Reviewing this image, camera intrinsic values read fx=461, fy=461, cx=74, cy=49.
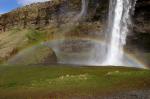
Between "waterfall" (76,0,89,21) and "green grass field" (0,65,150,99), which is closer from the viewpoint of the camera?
"green grass field" (0,65,150,99)

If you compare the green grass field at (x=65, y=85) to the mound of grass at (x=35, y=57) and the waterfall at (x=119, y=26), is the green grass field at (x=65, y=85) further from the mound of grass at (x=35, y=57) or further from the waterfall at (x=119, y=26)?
the waterfall at (x=119, y=26)

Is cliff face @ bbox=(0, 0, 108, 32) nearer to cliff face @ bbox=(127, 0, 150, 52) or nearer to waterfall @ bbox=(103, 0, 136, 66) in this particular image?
waterfall @ bbox=(103, 0, 136, 66)

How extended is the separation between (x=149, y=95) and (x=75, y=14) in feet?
285

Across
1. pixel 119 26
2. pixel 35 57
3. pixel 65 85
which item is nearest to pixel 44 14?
pixel 119 26

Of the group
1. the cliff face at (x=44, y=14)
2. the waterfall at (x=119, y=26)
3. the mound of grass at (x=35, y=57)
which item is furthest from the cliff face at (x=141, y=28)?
the mound of grass at (x=35, y=57)

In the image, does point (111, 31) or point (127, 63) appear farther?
point (111, 31)

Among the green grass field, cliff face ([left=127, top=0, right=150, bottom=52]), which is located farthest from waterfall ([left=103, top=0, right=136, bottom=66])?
the green grass field

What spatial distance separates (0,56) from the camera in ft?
276

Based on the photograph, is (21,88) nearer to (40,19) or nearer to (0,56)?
(0,56)

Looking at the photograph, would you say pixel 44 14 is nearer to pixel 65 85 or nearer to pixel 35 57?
pixel 35 57

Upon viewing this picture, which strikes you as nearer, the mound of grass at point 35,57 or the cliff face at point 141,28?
the mound of grass at point 35,57

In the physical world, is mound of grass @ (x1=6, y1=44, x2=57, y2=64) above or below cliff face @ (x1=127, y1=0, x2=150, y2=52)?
below

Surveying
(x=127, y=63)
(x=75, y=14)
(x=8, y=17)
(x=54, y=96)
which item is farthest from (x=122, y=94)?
(x=8, y=17)

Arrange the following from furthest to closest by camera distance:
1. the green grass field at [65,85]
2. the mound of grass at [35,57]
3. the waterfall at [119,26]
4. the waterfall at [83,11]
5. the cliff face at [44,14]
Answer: the cliff face at [44,14], the waterfall at [83,11], the waterfall at [119,26], the mound of grass at [35,57], the green grass field at [65,85]
